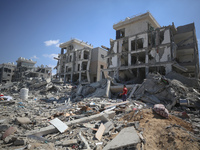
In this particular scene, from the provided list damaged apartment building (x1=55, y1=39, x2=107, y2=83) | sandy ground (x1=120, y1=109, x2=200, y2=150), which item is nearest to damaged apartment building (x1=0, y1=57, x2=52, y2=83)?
damaged apartment building (x1=55, y1=39, x2=107, y2=83)

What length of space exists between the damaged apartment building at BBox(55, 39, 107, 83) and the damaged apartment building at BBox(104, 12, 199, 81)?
7907 mm

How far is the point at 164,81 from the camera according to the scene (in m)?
10.3

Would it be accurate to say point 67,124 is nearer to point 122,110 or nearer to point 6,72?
point 122,110

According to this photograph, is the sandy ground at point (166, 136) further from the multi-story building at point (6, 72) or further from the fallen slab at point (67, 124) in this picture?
the multi-story building at point (6, 72)

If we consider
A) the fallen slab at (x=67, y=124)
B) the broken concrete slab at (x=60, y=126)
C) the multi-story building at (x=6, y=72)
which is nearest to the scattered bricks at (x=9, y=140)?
the fallen slab at (x=67, y=124)

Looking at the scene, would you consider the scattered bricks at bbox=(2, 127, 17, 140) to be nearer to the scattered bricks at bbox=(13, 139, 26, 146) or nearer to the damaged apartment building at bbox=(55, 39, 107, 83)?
the scattered bricks at bbox=(13, 139, 26, 146)

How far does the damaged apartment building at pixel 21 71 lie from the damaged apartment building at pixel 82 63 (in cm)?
1533

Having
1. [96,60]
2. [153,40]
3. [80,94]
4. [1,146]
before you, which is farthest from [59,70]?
[1,146]

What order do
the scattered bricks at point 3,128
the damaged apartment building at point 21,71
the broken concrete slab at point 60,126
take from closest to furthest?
the scattered bricks at point 3,128, the broken concrete slab at point 60,126, the damaged apartment building at point 21,71

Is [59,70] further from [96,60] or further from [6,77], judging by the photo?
[6,77]

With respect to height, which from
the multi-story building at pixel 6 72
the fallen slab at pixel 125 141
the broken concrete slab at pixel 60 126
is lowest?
the broken concrete slab at pixel 60 126

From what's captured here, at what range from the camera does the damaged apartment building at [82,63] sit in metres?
32.6

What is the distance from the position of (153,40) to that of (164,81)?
1376 cm

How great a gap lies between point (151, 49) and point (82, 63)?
19365mm
